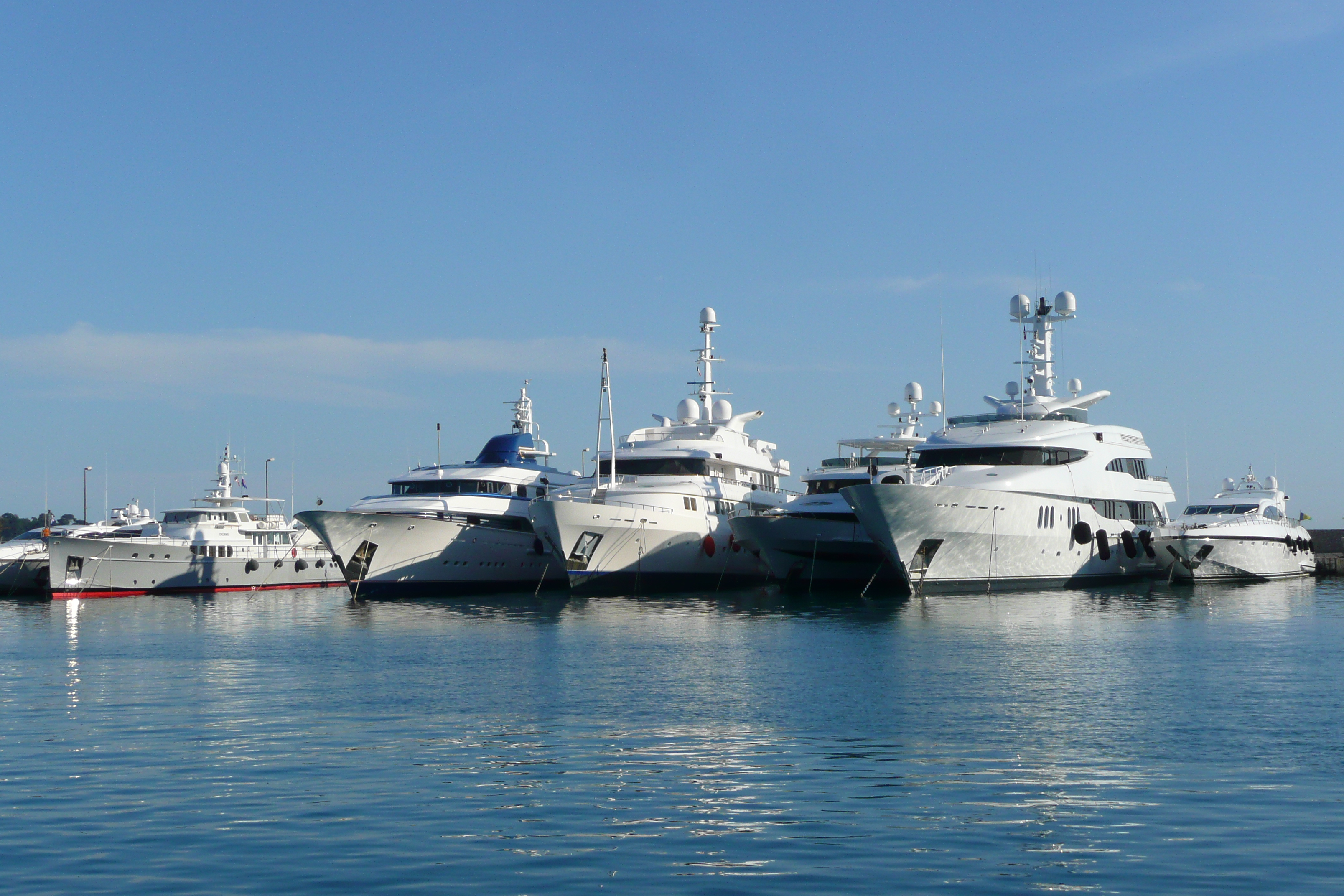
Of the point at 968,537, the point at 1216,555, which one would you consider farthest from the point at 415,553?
the point at 1216,555

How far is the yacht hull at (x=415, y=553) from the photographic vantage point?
168 feet

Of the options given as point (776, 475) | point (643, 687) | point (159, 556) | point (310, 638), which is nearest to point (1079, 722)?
point (643, 687)

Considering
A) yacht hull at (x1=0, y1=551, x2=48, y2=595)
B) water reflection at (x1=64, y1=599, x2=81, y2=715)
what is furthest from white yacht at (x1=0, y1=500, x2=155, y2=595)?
water reflection at (x1=64, y1=599, x2=81, y2=715)

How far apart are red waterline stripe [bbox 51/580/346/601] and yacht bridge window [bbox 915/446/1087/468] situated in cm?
3499

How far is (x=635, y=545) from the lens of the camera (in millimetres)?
50750

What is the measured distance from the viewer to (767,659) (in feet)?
93.5

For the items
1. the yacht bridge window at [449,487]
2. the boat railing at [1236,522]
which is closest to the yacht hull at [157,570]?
the yacht bridge window at [449,487]

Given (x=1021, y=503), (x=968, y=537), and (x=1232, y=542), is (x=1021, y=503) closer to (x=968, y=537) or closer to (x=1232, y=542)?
(x=968, y=537)

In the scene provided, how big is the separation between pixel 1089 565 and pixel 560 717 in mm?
34637

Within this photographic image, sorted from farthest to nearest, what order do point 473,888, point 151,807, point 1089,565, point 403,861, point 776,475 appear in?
point 776,475 < point 1089,565 < point 151,807 < point 403,861 < point 473,888

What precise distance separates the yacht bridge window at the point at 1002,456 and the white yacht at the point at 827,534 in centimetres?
122

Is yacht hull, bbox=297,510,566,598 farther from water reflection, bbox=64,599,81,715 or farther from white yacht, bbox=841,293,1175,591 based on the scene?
white yacht, bbox=841,293,1175,591

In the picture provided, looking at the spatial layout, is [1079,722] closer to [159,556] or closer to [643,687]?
[643,687]

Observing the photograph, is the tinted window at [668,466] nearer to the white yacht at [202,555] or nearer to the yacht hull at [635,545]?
the yacht hull at [635,545]
